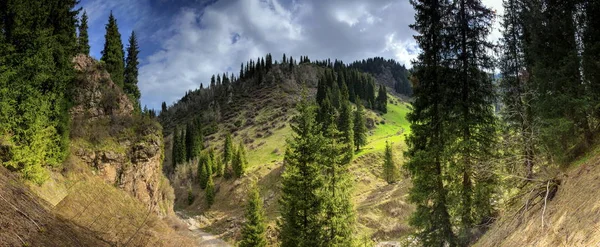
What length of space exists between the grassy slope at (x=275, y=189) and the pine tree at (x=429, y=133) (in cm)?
1043

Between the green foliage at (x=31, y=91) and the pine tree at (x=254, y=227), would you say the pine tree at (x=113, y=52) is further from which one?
the pine tree at (x=254, y=227)

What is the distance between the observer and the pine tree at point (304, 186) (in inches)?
842

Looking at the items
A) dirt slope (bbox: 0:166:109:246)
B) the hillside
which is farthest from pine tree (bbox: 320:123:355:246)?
dirt slope (bbox: 0:166:109:246)

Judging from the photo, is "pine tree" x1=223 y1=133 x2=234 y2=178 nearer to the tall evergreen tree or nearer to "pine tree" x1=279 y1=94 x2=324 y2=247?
"pine tree" x1=279 y1=94 x2=324 y2=247

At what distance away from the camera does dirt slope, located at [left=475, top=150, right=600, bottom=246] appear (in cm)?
747

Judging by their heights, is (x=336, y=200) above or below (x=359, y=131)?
below

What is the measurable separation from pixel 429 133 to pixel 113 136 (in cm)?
2467

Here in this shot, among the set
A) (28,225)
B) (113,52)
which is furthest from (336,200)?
(113,52)

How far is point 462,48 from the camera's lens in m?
16.2

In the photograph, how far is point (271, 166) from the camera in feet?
261

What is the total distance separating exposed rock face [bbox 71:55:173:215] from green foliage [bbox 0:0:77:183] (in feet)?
10.9

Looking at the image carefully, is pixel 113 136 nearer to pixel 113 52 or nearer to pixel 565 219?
pixel 113 52

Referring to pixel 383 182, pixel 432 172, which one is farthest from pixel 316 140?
pixel 383 182

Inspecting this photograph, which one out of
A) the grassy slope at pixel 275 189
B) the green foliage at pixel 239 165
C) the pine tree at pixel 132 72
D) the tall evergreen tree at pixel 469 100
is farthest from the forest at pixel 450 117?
the green foliage at pixel 239 165
